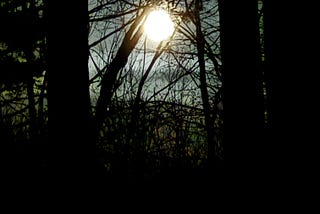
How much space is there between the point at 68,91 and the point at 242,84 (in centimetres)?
187

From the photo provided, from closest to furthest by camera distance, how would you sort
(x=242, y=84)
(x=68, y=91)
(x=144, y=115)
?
(x=68, y=91) → (x=242, y=84) → (x=144, y=115)

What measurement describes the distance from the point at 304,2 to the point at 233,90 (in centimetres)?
172

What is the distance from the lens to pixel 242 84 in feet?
14.6

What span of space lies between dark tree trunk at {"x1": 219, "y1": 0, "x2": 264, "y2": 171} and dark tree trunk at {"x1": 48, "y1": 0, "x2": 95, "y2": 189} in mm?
1547

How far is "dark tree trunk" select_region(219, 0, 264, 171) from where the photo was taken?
438cm

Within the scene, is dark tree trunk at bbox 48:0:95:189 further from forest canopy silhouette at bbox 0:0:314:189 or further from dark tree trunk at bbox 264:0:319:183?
dark tree trunk at bbox 264:0:319:183

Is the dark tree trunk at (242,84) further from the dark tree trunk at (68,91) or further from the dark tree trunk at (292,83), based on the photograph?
the dark tree trunk at (68,91)

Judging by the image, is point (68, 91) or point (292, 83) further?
point (68, 91)

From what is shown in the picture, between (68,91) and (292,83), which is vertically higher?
(68,91)

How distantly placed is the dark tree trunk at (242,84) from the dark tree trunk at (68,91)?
5.07 feet

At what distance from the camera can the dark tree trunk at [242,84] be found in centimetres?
438

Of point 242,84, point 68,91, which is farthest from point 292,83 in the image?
point 68,91

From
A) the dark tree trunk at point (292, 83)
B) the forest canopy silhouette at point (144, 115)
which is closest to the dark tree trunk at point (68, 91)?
the forest canopy silhouette at point (144, 115)

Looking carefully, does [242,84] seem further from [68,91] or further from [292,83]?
[68,91]
